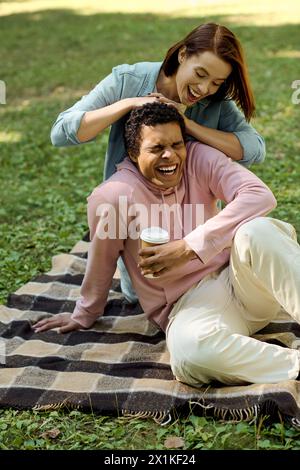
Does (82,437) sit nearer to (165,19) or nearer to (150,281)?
(150,281)

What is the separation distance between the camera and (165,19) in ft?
45.4

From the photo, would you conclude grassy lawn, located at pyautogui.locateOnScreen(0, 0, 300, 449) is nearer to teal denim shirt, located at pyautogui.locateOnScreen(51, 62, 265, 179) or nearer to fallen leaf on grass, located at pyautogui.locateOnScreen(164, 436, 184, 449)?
fallen leaf on grass, located at pyautogui.locateOnScreen(164, 436, 184, 449)

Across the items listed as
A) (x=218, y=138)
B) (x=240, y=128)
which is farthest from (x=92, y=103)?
(x=240, y=128)

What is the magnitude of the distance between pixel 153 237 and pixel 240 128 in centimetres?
103

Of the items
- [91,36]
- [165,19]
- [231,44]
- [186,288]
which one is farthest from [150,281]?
[165,19]


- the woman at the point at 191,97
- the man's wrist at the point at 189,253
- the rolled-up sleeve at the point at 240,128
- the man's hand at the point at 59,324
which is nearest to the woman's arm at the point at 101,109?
the woman at the point at 191,97

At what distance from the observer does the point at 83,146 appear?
7.84 m

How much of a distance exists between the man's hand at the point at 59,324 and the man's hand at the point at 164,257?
2.80 ft

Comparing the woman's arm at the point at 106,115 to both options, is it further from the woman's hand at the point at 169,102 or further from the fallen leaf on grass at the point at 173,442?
the fallen leaf on grass at the point at 173,442

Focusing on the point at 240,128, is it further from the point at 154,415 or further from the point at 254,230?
the point at 154,415

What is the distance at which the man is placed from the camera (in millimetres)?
3287

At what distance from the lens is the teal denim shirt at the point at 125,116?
3.89m

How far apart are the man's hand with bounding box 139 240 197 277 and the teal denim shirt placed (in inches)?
30.0

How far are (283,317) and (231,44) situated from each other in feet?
4.81
